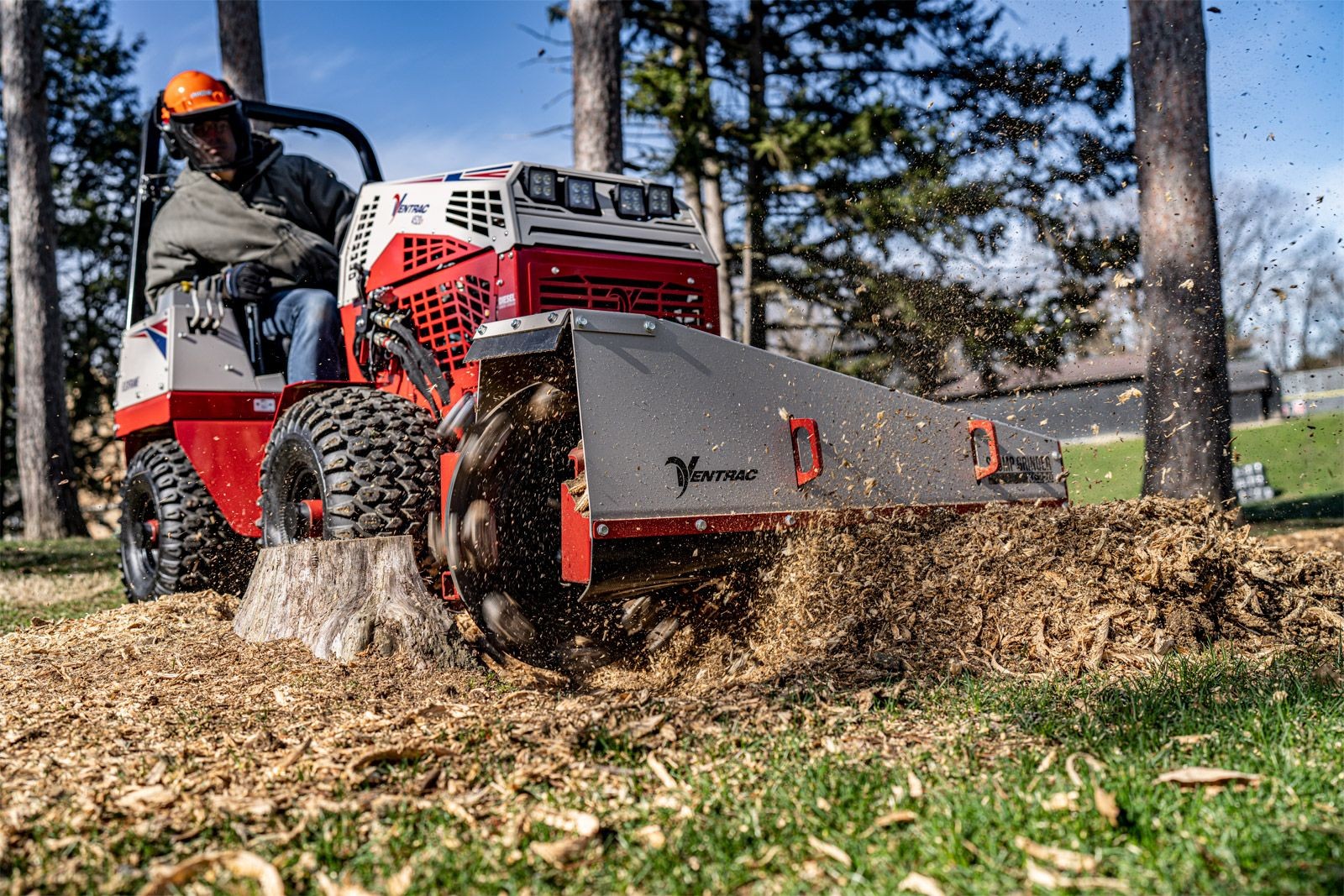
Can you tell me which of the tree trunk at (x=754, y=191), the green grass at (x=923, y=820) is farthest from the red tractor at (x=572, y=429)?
the tree trunk at (x=754, y=191)

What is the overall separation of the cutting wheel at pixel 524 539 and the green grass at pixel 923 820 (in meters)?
1.37

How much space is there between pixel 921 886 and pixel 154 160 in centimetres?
613

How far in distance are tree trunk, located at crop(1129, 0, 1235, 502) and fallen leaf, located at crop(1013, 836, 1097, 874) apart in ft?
18.0

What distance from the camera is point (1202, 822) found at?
2.26m

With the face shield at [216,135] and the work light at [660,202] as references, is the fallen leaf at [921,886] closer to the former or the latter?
the work light at [660,202]

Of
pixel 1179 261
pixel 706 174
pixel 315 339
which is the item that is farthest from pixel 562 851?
pixel 706 174

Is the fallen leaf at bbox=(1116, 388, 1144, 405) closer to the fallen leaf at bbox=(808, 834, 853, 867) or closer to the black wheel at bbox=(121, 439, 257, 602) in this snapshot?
the fallen leaf at bbox=(808, 834, 853, 867)

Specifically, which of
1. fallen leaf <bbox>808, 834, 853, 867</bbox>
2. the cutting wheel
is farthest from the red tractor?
fallen leaf <bbox>808, 834, 853, 867</bbox>

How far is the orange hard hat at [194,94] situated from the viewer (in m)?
5.93

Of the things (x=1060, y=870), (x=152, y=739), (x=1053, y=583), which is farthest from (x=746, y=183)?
(x=1060, y=870)

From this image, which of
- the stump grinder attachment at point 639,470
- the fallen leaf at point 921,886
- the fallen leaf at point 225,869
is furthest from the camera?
the stump grinder attachment at point 639,470

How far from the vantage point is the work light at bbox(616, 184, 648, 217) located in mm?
5039

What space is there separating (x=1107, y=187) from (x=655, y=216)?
3.26 meters

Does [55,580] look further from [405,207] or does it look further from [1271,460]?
[1271,460]
